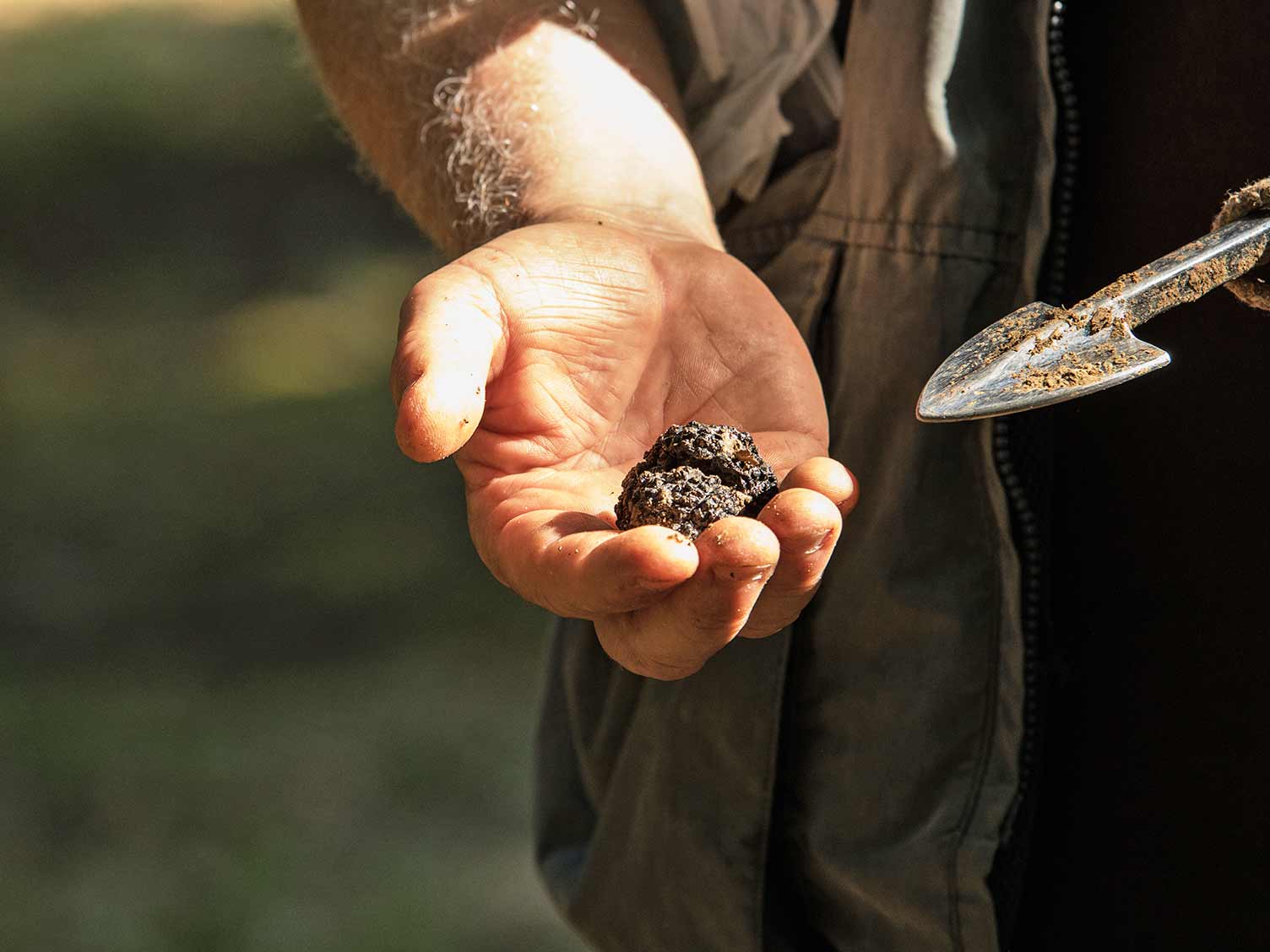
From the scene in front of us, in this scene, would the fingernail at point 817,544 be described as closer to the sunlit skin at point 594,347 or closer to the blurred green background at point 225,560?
the sunlit skin at point 594,347

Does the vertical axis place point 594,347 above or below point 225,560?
above

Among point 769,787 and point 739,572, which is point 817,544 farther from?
point 769,787

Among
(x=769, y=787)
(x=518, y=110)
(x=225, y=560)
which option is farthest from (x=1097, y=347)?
(x=225, y=560)

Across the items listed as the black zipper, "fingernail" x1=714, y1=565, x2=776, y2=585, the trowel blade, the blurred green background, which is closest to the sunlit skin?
"fingernail" x1=714, y1=565, x2=776, y2=585

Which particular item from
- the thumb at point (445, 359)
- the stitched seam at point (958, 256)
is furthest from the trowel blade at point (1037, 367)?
the thumb at point (445, 359)

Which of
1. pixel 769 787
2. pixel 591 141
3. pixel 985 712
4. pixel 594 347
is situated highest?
pixel 591 141

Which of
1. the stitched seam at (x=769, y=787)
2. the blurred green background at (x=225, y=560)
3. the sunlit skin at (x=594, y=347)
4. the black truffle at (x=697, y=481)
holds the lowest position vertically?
the blurred green background at (x=225, y=560)

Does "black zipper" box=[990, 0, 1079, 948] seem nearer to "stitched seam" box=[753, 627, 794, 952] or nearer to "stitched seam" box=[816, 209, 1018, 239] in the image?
"stitched seam" box=[816, 209, 1018, 239]
